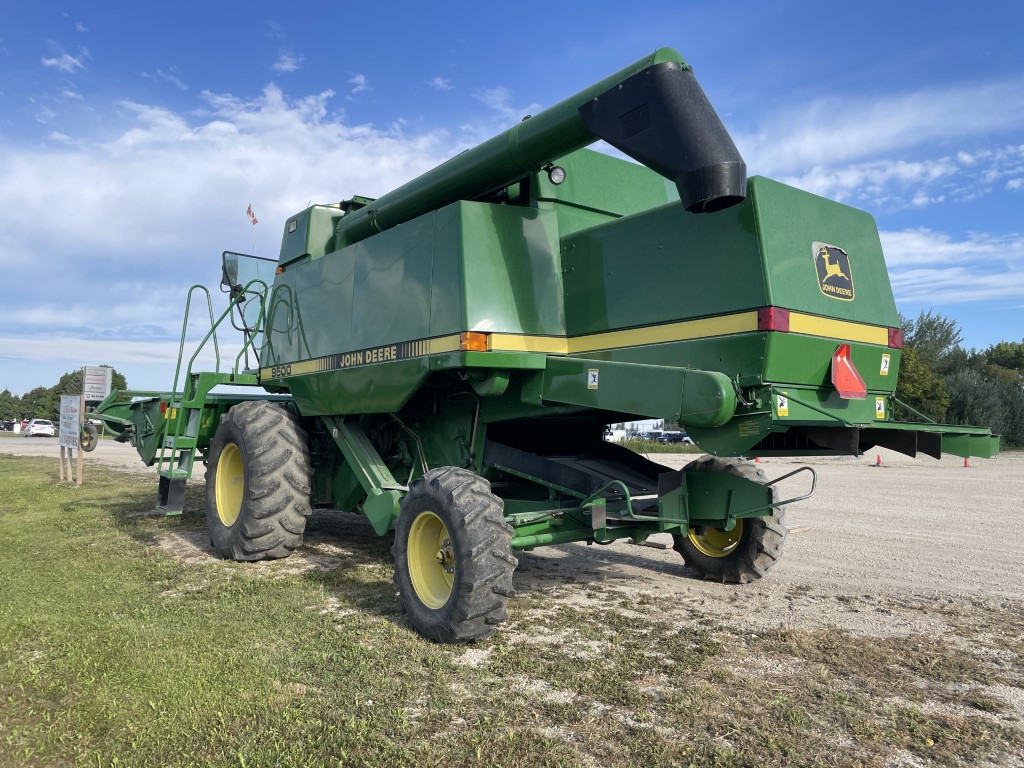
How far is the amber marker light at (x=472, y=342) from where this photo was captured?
5.05m

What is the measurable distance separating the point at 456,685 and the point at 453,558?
3.32 ft

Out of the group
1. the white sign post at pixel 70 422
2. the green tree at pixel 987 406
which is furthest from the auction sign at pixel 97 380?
the green tree at pixel 987 406

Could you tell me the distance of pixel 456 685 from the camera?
3.84 m

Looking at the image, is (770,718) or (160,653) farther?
(160,653)

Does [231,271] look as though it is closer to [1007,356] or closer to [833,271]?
[833,271]

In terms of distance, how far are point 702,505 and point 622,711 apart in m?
2.16

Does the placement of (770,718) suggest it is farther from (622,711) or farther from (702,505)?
(702,505)

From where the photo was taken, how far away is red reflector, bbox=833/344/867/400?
4.57m

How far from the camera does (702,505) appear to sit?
17.6 feet

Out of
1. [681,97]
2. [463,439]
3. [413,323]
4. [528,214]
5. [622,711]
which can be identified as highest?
[681,97]

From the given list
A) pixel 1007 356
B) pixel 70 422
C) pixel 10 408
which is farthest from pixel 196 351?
pixel 10 408

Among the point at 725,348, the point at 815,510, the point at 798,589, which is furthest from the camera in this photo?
the point at 815,510

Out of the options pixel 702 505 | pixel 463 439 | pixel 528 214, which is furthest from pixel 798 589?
pixel 528 214

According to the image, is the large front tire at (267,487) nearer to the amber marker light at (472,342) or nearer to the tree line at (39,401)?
the amber marker light at (472,342)
